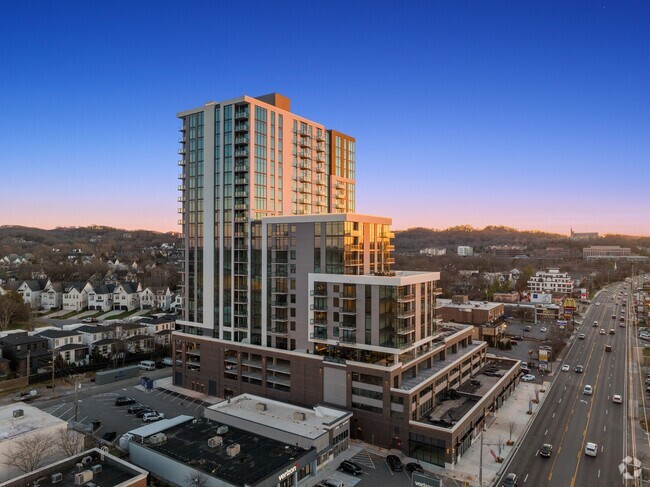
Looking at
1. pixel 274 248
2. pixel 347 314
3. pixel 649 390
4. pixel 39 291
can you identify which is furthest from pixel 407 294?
pixel 39 291

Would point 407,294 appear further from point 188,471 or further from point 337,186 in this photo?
point 337,186

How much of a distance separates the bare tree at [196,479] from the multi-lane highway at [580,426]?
27357 mm

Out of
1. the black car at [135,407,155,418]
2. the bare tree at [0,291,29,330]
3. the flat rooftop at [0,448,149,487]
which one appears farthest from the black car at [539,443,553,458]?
the bare tree at [0,291,29,330]

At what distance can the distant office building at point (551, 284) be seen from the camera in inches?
6368

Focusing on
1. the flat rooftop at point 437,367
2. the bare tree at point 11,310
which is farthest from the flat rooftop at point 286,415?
the bare tree at point 11,310

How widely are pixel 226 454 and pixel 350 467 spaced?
38.1 ft

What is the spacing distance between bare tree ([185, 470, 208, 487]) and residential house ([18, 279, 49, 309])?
109 meters

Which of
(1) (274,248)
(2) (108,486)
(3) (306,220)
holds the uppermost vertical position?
(3) (306,220)

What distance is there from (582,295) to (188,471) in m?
156

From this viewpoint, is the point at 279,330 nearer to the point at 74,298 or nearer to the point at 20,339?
the point at 20,339

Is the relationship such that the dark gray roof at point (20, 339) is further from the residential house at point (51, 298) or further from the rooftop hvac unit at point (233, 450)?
the rooftop hvac unit at point (233, 450)

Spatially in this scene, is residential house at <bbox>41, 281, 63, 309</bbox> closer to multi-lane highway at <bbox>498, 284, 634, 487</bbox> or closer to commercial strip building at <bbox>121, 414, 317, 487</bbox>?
commercial strip building at <bbox>121, 414, 317, 487</bbox>

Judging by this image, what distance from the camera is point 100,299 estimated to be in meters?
118

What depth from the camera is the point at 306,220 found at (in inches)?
2092
